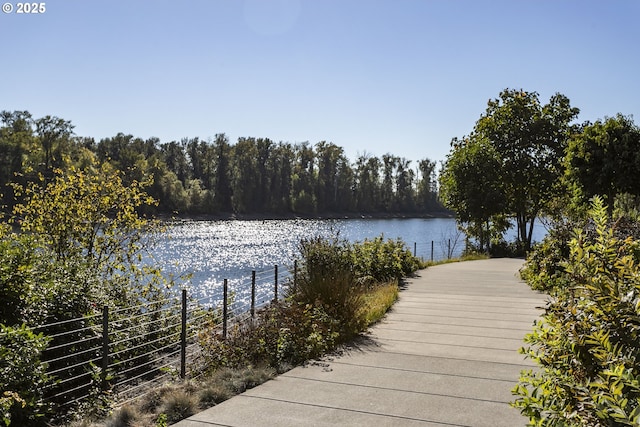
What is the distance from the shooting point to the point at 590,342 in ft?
7.02

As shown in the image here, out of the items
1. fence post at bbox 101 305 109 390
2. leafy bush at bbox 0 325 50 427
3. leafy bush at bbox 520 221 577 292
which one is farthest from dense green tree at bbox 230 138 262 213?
leafy bush at bbox 0 325 50 427

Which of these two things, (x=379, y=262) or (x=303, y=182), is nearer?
(x=379, y=262)

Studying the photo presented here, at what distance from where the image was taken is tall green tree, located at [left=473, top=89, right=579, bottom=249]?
74.9 feet

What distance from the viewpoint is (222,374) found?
4.98 m

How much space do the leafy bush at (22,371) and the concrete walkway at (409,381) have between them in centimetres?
133

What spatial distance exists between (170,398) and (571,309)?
3.09 meters

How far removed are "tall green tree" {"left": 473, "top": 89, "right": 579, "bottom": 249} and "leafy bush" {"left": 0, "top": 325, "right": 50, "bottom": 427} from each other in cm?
2125

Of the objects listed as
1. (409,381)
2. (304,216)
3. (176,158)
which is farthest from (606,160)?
(176,158)

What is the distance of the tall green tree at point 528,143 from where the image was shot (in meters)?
22.8

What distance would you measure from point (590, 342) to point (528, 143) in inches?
887

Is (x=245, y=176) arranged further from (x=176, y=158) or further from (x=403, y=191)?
(x=403, y=191)

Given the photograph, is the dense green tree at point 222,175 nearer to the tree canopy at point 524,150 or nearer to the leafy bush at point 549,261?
the tree canopy at point 524,150

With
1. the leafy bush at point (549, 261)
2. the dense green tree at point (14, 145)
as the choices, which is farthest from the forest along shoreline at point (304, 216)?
the leafy bush at point (549, 261)

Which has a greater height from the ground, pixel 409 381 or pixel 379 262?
pixel 379 262
